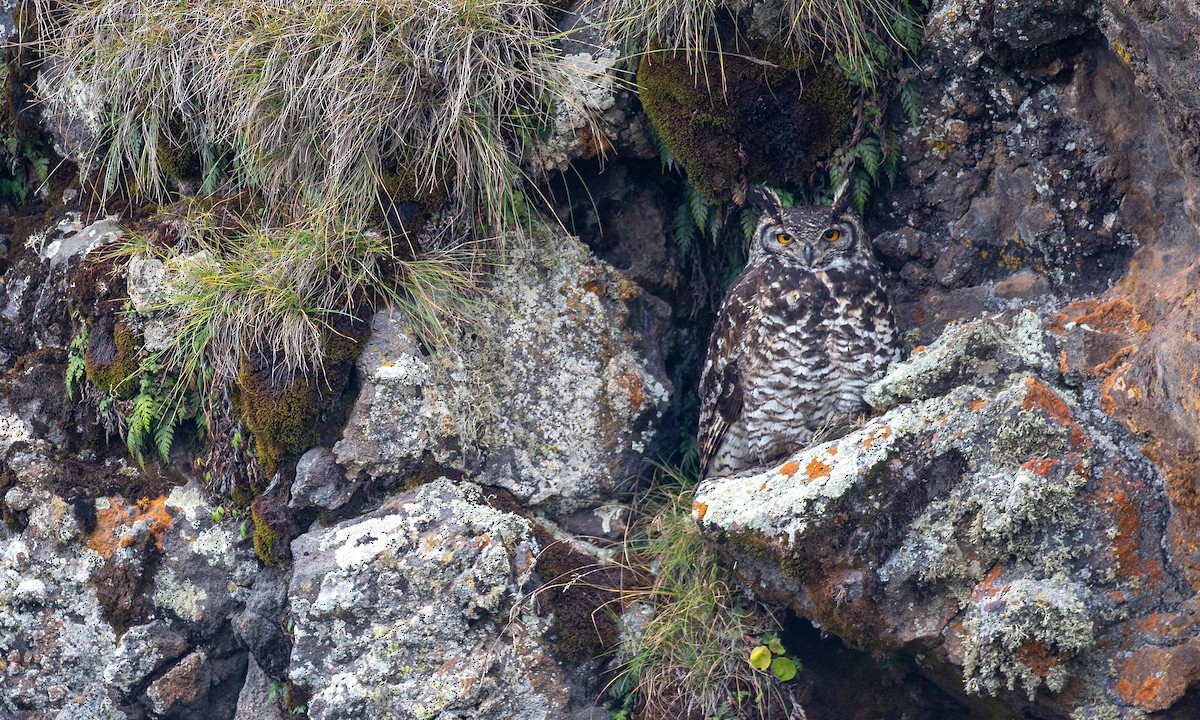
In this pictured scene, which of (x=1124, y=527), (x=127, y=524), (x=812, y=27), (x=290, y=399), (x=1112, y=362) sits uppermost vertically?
(x=812, y=27)

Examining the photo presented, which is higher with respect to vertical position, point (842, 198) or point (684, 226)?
point (842, 198)

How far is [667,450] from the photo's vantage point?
4.04 m

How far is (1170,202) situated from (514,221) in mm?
2212

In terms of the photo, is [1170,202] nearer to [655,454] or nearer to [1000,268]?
[1000,268]

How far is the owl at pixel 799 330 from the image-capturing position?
3.54 m

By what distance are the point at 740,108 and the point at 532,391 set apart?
1.32 metres

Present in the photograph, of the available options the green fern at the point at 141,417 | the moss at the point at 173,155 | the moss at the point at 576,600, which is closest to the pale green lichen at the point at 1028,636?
the moss at the point at 576,600

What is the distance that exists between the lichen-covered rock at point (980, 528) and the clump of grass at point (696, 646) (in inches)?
12.0

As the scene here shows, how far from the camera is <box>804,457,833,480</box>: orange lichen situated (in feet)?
10.1

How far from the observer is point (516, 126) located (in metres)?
3.79

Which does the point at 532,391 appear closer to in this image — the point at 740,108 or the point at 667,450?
the point at 667,450

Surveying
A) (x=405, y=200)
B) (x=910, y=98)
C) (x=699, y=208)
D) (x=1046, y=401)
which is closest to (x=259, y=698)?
(x=405, y=200)

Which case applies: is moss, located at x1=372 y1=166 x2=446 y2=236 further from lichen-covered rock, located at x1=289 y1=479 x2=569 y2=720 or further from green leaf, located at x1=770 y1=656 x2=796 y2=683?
green leaf, located at x1=770 y1=656 x2=796 y2=683

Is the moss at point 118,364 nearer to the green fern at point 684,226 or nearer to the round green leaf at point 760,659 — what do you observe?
the green fern at point 684,226
